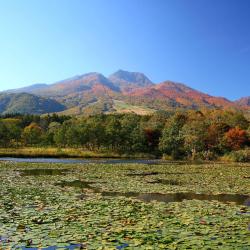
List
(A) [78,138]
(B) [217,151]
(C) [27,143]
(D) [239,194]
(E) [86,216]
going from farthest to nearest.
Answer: (C) [27,143]
(A) [78,138]
(B) [217,151]
(D) [239,194]
(E) [86,216]

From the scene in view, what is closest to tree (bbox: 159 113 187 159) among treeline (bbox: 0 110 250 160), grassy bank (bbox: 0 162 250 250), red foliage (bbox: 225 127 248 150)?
treeline (bbox: 0 110 250 160)

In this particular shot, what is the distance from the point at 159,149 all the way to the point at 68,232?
80.4 m

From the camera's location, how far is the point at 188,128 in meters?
91.2

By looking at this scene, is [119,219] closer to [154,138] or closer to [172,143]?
[172,143]

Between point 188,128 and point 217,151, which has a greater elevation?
point 188,128

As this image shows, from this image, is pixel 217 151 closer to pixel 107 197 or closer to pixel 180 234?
pixel 107 197

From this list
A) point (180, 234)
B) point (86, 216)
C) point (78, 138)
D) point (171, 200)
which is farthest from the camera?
point (78, 138)

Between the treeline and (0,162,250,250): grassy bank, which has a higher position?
the treeline

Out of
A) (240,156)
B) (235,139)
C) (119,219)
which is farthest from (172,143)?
(119,219)

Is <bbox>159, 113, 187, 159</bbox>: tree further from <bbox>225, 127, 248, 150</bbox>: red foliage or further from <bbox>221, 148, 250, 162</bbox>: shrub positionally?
<bbox>221, 148, 250, 162</bbox>: shrub

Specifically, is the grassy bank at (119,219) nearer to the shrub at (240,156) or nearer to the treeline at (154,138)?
the shrub at (240,156)

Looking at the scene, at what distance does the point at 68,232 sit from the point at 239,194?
16271 millimetres

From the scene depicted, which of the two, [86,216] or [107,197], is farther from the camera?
[107,197]

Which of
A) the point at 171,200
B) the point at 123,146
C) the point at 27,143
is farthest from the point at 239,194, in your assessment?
the point at 27,143
